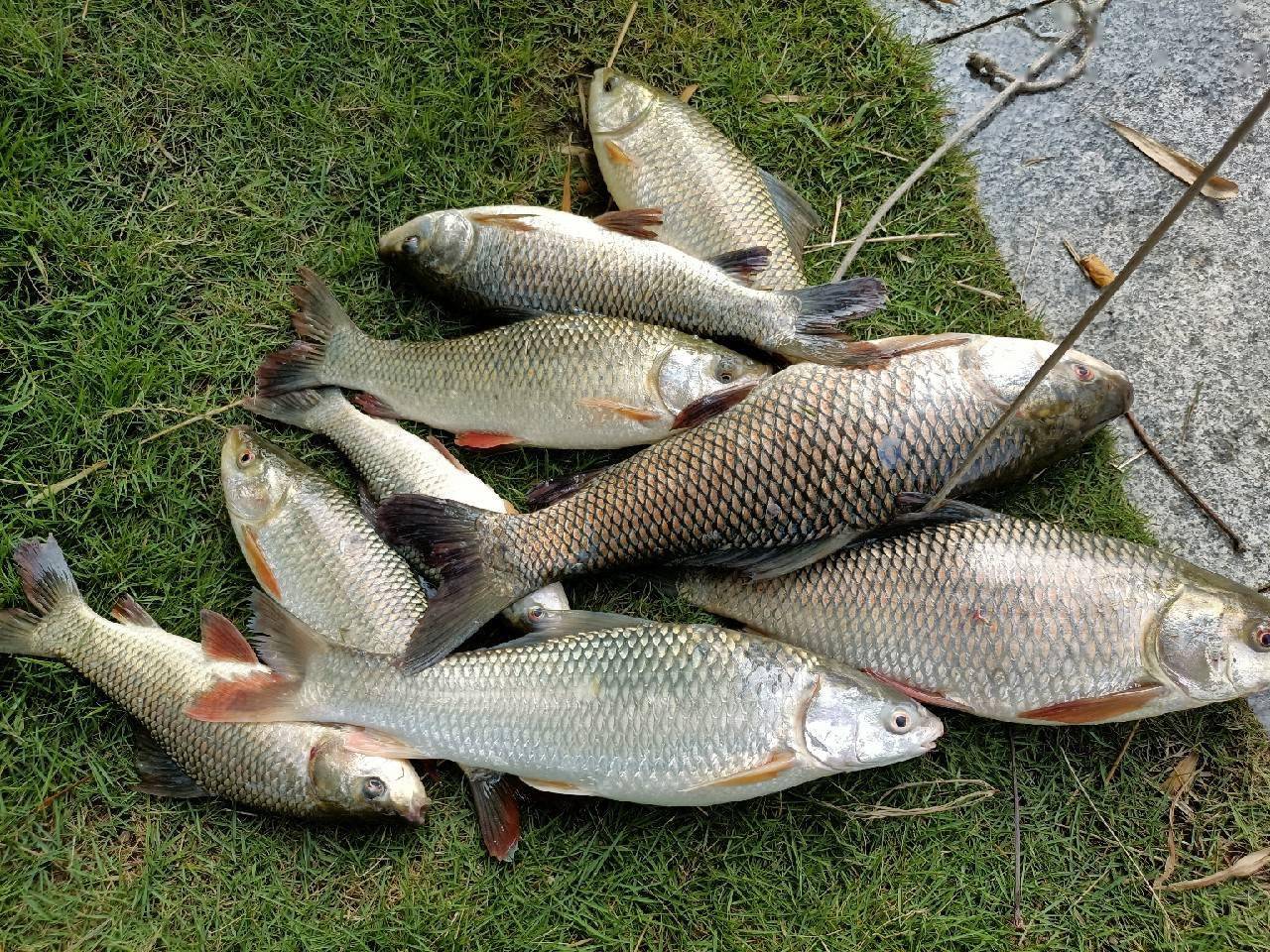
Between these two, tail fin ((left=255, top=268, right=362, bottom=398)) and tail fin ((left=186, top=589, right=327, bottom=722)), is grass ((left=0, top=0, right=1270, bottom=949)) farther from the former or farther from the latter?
tail fin ((left=186, top=589, right=327, bottom=722))

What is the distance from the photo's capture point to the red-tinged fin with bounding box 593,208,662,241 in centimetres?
298

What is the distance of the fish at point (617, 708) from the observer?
260 centimetres

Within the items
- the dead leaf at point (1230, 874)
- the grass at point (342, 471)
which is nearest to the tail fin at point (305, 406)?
the grass at point (342, 471)

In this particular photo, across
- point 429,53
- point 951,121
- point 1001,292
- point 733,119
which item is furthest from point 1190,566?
point 429,53

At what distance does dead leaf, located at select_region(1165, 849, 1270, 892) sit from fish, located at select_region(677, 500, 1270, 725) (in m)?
0.64

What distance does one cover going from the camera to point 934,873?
2982mm

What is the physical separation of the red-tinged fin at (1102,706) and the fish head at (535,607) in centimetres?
145

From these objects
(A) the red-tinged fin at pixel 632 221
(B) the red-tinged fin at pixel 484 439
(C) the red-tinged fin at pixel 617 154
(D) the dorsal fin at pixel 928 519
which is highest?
(C) the red-tinged fin at pixel 617 154

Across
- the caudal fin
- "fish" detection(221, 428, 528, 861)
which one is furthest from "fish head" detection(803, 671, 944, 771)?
the caudal fin

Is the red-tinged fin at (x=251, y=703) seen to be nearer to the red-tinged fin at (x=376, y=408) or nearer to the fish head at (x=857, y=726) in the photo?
the red-tinged fin at (x=376, y=408)

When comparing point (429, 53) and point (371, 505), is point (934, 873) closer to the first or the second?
point (371, 505)

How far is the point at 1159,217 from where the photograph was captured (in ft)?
10.9

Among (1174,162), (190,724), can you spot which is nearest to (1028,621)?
(1174,162)

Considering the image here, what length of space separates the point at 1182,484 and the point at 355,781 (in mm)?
2815
